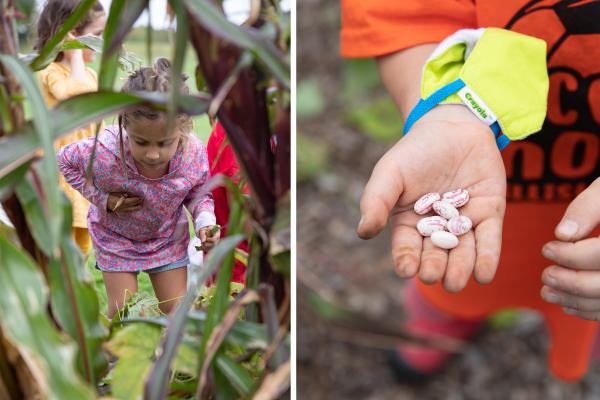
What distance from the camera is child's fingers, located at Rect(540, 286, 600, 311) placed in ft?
2.77

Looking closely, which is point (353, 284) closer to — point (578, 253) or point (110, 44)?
point (578, 253)

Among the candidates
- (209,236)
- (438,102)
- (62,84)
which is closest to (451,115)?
(438,102)

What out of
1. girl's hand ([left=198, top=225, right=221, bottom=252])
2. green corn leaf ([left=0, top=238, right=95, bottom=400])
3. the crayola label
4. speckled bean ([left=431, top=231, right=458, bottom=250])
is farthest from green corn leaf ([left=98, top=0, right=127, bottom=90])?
the crayola label

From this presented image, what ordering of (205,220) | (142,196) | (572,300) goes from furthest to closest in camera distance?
(142,196) → (205,220) → (572,300)

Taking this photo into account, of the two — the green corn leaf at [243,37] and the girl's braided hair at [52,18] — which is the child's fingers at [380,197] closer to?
the green corn leaf at [243,37]

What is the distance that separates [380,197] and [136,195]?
0.58m

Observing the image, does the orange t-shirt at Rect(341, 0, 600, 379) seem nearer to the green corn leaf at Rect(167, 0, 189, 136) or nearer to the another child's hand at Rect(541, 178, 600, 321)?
the another child's hand at Rect(541, 178, 600, 321)

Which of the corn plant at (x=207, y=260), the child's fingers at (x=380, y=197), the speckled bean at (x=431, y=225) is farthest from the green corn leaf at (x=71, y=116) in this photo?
the speckled bean at (x=431, y=225)

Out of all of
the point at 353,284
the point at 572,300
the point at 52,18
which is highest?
the point at 52,18

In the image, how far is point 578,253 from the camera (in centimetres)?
79

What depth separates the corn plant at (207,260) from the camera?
45 cm

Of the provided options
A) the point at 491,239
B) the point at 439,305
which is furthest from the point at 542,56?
the point at 439,305

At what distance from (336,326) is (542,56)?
1.07 metres

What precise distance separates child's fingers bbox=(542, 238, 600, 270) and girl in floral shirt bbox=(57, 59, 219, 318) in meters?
0.46
